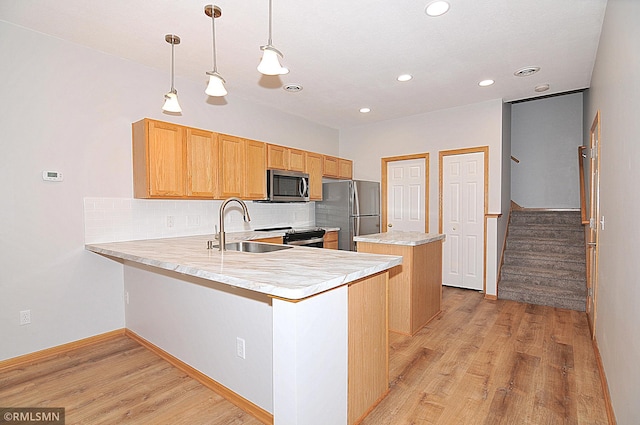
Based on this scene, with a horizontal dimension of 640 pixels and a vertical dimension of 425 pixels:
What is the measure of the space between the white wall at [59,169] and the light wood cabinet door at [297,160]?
5.95ft

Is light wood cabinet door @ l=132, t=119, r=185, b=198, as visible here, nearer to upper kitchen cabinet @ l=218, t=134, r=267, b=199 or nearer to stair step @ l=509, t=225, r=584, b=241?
upper kitchen cabinet @ l=218, t=134, r=267, b=199

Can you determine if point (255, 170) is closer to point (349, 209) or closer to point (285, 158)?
point (285, 158)

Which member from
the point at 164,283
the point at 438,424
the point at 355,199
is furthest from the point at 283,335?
the point at 355,199

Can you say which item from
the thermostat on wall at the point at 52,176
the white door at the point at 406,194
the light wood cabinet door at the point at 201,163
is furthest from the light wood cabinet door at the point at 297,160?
the thermostat on wall at the point at 52,176

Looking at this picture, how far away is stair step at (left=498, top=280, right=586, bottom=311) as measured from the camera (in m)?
3.88

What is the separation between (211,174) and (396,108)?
9.42 feet

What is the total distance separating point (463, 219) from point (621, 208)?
9.65ft

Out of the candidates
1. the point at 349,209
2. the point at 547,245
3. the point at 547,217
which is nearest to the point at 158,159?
the point at 349,209

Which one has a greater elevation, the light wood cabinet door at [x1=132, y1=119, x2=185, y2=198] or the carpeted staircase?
the light wood cabinet door at [x1=132, y1=119, x2=185, y2=198]

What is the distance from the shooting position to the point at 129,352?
2.82 metres

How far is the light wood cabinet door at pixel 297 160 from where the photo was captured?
4688mm

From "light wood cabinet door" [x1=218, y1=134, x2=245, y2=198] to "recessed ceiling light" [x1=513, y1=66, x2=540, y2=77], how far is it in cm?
322

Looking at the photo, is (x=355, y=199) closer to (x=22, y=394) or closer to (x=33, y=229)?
(x=33, y=229)

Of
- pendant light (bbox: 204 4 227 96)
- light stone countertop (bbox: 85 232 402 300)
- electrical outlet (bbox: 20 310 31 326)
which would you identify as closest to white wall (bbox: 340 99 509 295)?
light stone countertop (bbox: 85 232 402 300)
